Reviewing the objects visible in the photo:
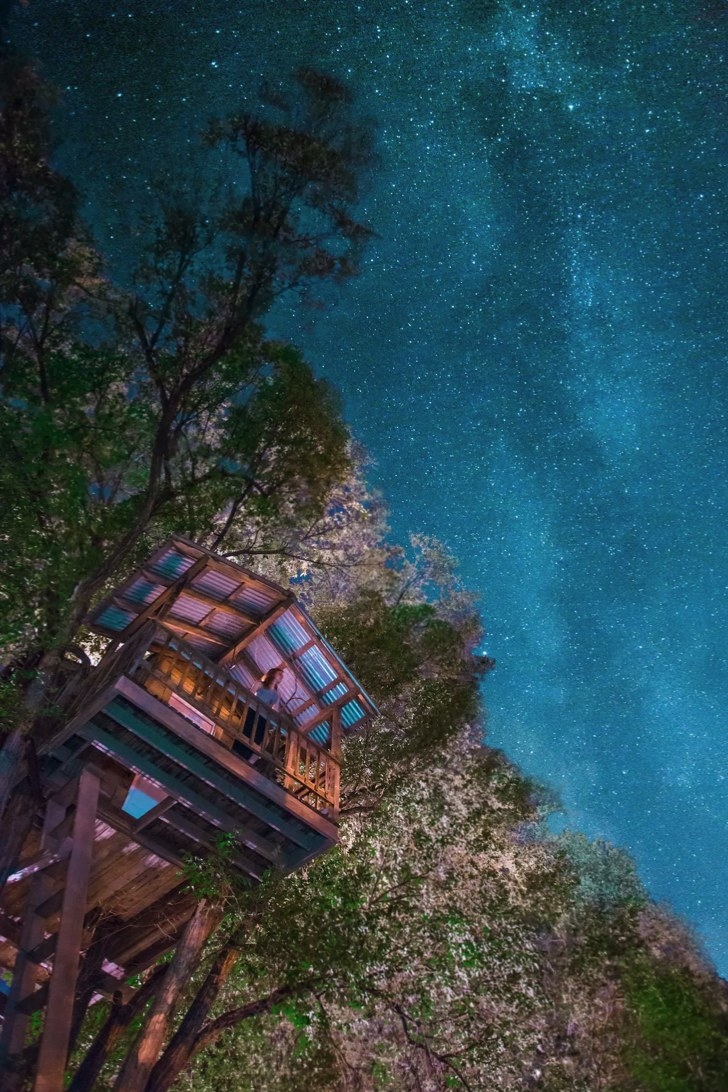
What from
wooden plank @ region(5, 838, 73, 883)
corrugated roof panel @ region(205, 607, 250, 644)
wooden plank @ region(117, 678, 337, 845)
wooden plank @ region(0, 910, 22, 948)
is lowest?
wooden plank @ region(0, 910, 22, 948)

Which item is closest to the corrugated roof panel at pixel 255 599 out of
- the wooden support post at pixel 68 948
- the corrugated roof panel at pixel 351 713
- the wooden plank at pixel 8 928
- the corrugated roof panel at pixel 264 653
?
the corrugated roof panel at pixel 264 653

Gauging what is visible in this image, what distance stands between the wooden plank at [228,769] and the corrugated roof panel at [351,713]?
3294 mm

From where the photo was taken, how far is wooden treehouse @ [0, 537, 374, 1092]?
8.95m

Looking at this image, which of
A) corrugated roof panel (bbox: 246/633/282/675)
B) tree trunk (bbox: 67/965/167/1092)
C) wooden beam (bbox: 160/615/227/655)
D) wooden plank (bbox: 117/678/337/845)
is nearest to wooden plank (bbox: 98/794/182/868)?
wooden plank (bbox: 117/678/337/845)

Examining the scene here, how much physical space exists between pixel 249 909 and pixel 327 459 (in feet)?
29.1

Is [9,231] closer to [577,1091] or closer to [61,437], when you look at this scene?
[61,437]

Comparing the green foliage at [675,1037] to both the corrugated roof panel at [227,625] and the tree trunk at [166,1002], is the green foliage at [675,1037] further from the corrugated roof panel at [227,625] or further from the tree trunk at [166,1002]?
the corrugated roof panel at [227,625]

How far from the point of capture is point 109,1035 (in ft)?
37.4

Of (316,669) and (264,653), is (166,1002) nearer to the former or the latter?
(316,669)

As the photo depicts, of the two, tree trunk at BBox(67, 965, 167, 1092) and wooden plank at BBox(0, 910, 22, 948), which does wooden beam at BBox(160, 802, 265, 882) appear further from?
wooden plank at BBox(0, 910, 22, 948)

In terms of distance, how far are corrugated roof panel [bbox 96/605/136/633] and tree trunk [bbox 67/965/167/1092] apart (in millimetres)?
6277

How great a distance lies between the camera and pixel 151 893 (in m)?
11.9

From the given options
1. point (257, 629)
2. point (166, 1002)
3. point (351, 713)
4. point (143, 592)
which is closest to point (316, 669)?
point (351, 713)

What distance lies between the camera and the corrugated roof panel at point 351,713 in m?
14.4
